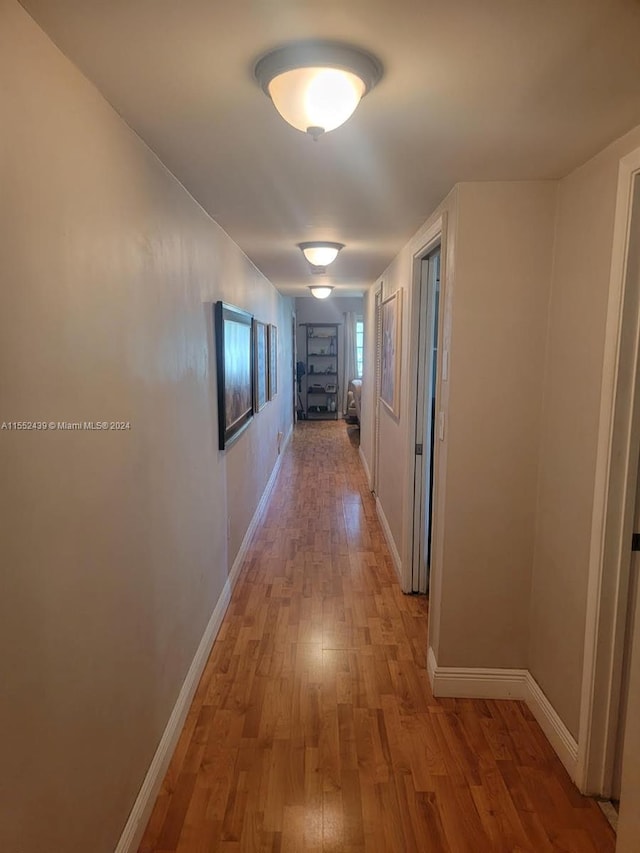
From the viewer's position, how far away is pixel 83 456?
1.29 m

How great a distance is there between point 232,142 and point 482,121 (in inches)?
29.8

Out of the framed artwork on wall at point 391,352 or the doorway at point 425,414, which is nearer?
the doorway at point 425,414

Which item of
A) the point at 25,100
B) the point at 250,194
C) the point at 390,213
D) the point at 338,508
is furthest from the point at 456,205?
the point at 338,508

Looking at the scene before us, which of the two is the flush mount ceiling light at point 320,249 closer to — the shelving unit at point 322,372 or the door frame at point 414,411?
the door frame at point 414,411

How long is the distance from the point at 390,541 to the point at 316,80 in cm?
335

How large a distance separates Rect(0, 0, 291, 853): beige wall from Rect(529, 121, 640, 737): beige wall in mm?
1487

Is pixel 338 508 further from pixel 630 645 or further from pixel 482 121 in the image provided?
pixel 482 121

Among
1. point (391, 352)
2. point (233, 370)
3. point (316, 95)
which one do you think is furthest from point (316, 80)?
point (391, 352)

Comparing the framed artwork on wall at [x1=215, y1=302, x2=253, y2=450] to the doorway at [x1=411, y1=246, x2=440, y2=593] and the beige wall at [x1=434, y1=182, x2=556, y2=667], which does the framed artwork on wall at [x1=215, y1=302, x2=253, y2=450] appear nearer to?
the doorway at [x1=411, y1=246, x2=440, y2=593]

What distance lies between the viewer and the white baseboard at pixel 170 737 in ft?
5.30

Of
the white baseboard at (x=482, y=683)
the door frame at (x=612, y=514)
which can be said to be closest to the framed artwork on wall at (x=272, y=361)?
the white baseboard at (x=482, y=683)

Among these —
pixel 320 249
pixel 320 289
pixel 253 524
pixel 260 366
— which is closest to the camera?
pixel 320 249

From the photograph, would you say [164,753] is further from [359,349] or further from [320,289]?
[359,349]

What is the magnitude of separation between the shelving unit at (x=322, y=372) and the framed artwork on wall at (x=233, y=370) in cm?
706
